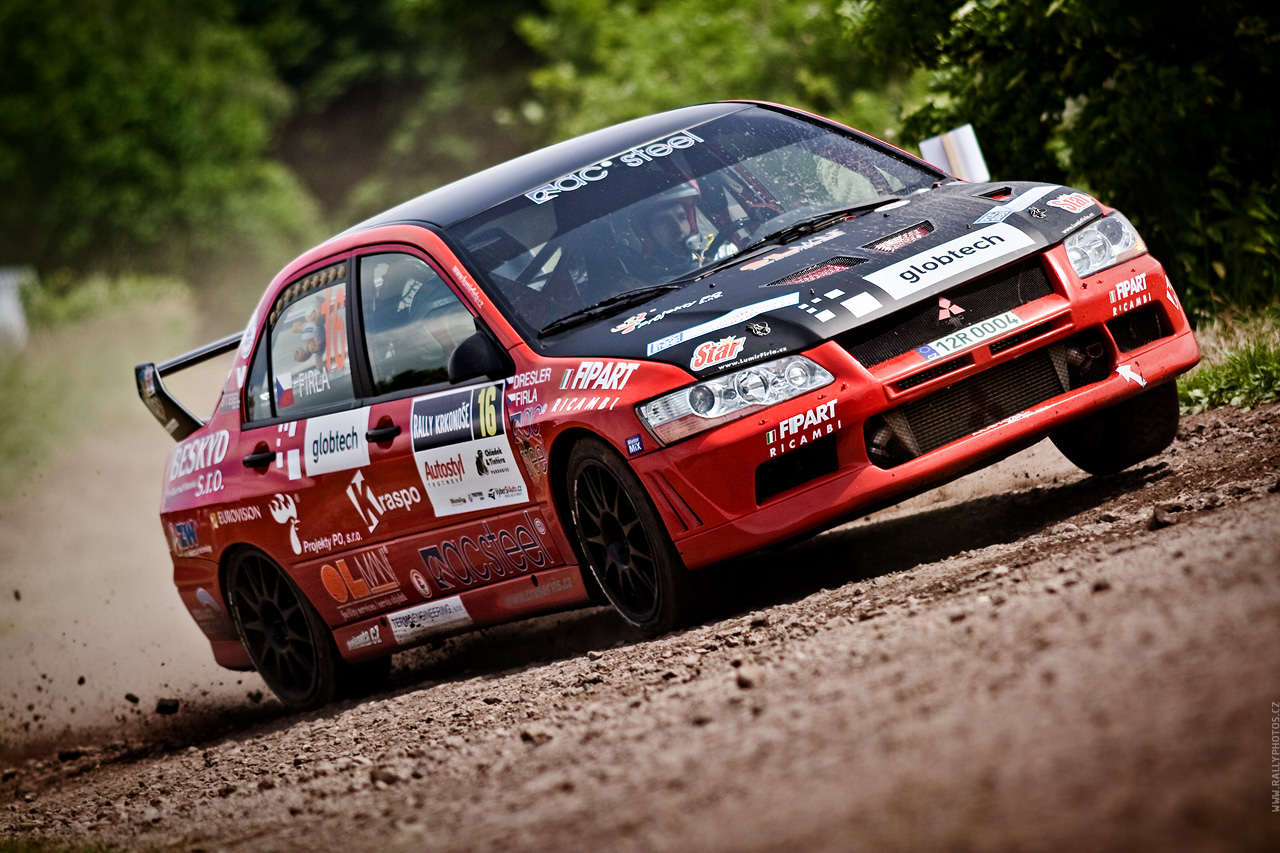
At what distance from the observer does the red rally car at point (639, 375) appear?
5.13 meters

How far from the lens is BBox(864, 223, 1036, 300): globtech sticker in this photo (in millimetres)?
5211

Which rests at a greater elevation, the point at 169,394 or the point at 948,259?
the point at 169,394

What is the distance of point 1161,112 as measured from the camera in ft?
27.2

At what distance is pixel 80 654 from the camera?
1059 cm

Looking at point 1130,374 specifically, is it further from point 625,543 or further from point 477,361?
point 477,361

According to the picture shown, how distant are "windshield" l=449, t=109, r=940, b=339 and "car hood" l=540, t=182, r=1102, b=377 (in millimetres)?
232

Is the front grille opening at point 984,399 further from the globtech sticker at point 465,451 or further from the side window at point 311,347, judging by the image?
the side window at point 311,347

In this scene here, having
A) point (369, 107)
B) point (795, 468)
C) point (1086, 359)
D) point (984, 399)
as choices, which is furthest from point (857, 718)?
point (369, 107)

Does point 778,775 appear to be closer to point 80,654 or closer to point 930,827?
point 930,827

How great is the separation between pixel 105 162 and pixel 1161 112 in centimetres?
4187

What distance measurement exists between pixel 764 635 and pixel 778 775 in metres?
1.66

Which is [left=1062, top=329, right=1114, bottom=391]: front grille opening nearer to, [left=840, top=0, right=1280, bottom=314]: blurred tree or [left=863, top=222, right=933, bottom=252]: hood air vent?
[left=863, top=222, right=933, bottom=252]: hood air vent

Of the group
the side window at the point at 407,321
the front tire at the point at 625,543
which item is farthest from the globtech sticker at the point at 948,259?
the side window at the point at 407,321

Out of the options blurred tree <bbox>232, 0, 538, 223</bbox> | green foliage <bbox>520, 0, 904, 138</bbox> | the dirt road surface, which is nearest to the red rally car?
the dirt road surface
